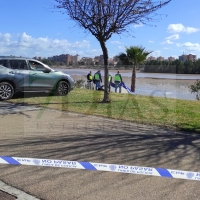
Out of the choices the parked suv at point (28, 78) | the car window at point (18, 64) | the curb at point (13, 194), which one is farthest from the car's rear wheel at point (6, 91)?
the curb at point (13, 194)

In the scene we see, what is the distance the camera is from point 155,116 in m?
8.45

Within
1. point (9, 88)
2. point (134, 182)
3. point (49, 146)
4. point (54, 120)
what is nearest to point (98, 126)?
point (54, 120)

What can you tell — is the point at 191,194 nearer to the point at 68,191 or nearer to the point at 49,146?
the point at 68,191

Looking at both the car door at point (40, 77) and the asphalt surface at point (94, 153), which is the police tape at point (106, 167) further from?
the car door at point (40, 77)

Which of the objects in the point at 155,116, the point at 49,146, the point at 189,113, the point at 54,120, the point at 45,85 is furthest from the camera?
the point at 45,85

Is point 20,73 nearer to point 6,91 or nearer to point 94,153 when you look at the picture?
point 6,91

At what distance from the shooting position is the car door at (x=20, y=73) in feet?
37.8

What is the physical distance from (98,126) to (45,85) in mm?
6013

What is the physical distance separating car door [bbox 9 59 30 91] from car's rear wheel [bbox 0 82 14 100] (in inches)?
11.1

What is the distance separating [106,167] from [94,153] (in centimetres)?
68

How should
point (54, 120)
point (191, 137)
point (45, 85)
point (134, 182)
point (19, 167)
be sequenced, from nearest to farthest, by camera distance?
point (134, 182)
point (19, 167)
point (191, 137)
point (54, 120)
point (45, 85)

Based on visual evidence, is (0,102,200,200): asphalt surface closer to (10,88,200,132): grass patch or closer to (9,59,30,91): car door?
(10,88,200,132): grass patch

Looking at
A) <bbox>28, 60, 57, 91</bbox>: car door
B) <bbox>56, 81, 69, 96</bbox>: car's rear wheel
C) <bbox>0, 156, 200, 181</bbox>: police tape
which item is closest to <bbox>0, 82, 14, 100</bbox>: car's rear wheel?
<bbox>28, 60, 57, 91</bbox>: car door

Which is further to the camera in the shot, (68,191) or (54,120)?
(54,120)
